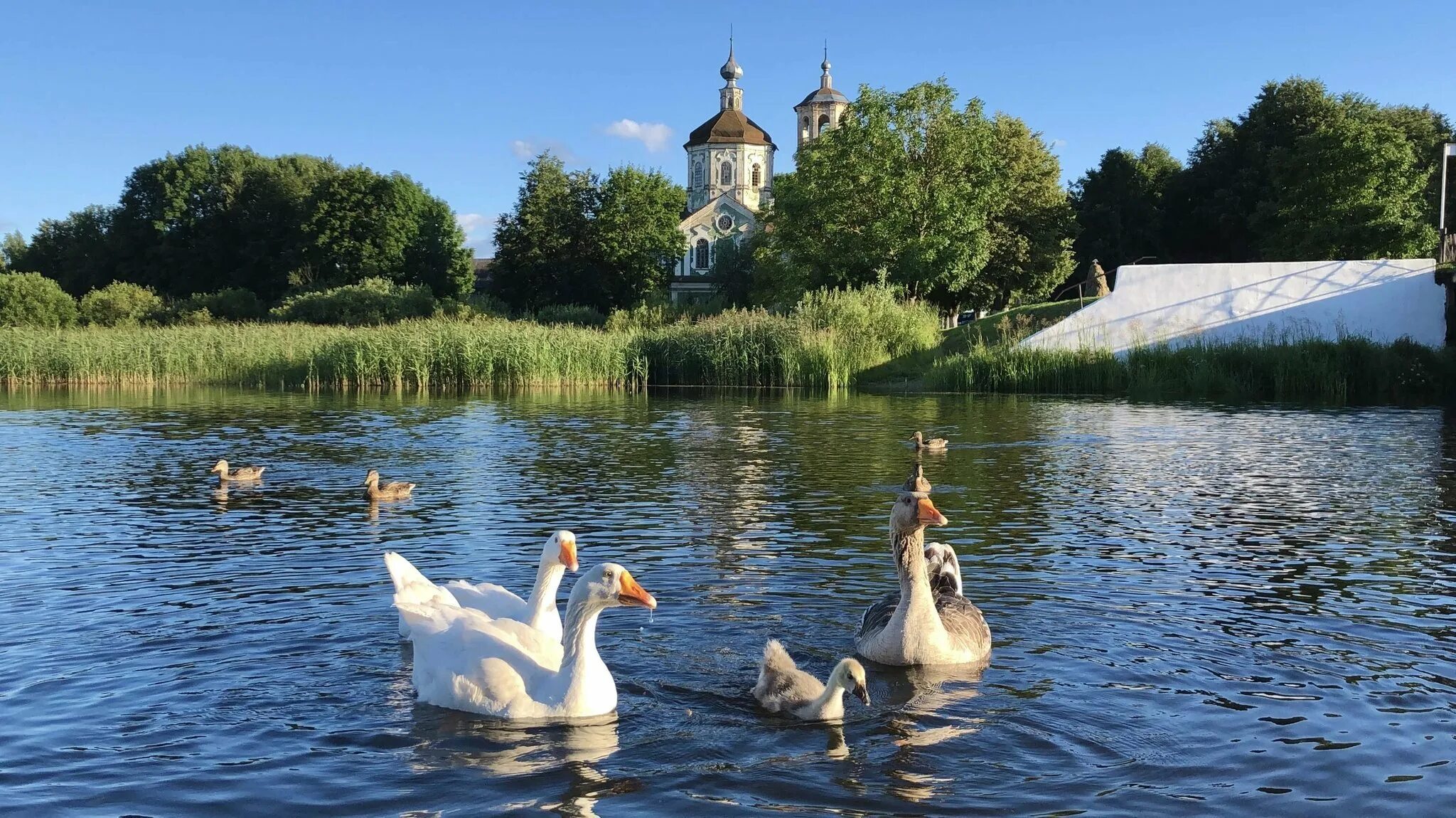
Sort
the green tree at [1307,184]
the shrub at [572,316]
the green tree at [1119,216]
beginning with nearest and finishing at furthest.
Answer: the green tree at [1307,184]
the shrub at [572,316]
the green tree at [1119,216]

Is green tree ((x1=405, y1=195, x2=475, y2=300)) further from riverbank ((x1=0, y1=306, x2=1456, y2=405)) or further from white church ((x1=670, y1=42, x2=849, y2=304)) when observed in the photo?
riverbank ((x1=0, y1=306, x2=1456, y2=405))

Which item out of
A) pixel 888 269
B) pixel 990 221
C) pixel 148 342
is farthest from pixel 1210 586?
pixel 990 221

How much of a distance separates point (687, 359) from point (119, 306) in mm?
50812

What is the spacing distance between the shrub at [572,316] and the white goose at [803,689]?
61797 mm

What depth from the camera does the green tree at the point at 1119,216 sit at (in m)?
76.2

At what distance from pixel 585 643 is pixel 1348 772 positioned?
13.9ft

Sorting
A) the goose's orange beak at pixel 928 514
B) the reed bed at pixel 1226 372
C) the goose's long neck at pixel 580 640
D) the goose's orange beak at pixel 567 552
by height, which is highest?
the reed bed at pixel 1226 372

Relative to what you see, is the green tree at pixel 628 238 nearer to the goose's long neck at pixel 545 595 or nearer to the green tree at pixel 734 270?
the green tree at pixel 734 270

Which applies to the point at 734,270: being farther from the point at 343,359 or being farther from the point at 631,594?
the point at 631,594

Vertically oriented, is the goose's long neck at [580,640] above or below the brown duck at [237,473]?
below

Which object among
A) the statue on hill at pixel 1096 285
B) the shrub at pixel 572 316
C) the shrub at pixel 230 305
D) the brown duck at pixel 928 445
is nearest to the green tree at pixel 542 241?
the shrub at pixel 572 316

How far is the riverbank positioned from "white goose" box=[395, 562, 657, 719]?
3279 centimetres

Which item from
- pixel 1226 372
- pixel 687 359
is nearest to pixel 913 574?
pixel 1226 372

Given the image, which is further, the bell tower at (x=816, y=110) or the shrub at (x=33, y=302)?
the bell tower at (x=816, y=110)
